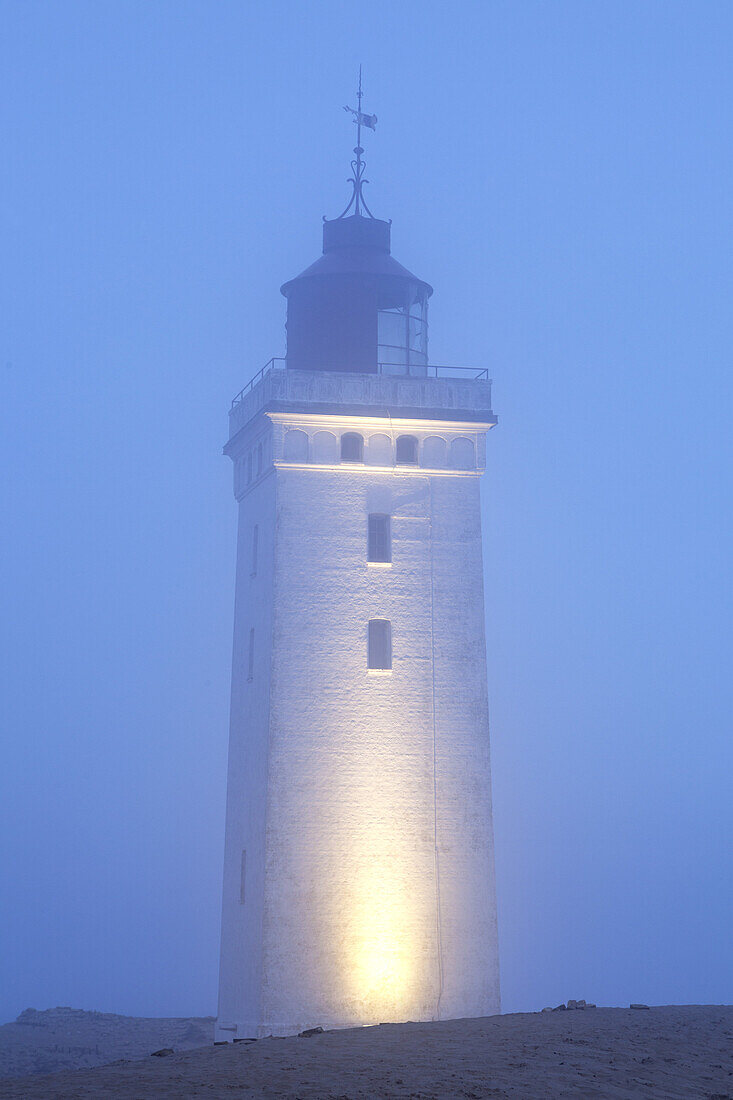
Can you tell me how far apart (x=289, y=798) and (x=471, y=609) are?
19.7ft

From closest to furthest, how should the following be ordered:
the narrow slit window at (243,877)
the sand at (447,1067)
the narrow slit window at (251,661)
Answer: the sand at (447,1067)
the narrow slit window at (243,877)
the narrow slit window at (251,661)

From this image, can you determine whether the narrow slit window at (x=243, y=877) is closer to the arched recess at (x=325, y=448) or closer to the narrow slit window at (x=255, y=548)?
the narrow slit window at (x=255, y=548)

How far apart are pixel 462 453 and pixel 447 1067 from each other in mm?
17769

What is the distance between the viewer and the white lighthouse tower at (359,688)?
3136 cm

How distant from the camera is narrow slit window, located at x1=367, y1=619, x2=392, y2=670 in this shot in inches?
1294

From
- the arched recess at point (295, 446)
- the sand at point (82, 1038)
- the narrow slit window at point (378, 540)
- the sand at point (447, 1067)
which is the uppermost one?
the arched recess at point (295, 446)

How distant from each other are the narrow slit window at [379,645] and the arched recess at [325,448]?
3.93 m

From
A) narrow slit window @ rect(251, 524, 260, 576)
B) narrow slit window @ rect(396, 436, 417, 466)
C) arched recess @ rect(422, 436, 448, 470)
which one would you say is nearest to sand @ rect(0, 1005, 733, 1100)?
narrow slit window @ rect(251, 524, 260, 576)

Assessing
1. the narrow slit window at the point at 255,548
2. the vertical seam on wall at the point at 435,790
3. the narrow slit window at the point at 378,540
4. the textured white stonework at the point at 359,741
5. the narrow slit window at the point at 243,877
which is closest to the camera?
the textured white stonework at the point at 359,741

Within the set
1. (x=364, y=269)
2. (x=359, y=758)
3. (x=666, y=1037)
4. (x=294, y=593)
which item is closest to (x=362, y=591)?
(x=294, y=593)

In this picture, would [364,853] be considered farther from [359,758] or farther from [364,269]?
[364,269]

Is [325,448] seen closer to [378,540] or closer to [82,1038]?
[378,540]

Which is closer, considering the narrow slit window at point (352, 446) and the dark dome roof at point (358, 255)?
the narrow slit window at point (352, 446)

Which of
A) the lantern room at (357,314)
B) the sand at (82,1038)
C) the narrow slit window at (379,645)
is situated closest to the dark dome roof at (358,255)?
the lantern room at (357,314)
